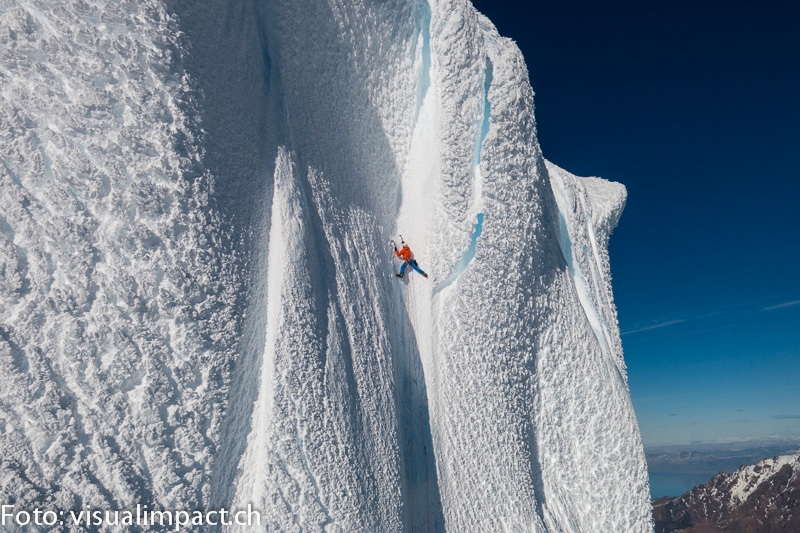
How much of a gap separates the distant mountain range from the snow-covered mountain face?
5227cm

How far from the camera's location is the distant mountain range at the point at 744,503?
47.5 meters

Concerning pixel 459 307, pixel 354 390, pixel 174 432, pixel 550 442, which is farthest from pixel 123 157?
pixel 550 442

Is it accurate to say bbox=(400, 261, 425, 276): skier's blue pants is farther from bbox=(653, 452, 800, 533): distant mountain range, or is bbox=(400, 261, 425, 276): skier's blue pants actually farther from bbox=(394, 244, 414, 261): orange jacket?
bbox=(653, 452, 800, 533): distant mountain range

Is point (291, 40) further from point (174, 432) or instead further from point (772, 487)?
point (772, 487)

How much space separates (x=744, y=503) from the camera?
5459cm

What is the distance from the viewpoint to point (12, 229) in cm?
179

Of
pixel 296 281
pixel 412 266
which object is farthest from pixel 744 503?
pixel 296 281

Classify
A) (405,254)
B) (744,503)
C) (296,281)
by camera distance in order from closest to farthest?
(296,281), (405,254), (744,503)

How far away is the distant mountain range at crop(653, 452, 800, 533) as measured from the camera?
47469 millimetres

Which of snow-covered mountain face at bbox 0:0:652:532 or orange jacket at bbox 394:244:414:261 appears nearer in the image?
snow-covered mountain face at bbox 0:0:652:532

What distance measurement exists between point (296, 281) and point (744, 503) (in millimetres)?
68697

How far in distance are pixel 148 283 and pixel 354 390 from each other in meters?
1.39

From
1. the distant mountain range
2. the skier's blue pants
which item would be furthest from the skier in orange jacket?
the distant mountain range

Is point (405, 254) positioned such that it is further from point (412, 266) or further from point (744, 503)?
point (744, 503)
